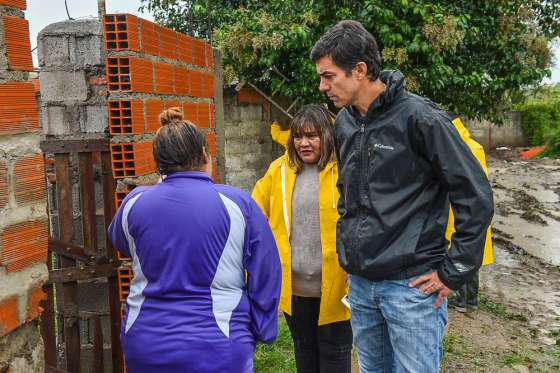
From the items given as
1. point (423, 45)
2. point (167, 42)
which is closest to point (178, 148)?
point (167, 42)

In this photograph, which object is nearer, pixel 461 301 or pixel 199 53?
pixel 199 53

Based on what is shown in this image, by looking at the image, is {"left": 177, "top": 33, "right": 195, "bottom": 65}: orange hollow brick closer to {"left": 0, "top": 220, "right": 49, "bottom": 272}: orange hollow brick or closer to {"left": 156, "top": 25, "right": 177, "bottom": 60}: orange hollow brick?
{"left": 156, "top": 25, "right": 177, "bottom": 60}: orange hollow brick

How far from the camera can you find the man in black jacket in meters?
2.27

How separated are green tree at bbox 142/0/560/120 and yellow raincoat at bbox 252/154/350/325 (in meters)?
3.90

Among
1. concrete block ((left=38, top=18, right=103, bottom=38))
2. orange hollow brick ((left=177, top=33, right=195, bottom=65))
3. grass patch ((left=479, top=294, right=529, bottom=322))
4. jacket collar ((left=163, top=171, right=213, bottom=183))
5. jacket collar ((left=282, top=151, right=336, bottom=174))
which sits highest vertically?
concrete block ((left=38, top=18, right=103, bottom=38))

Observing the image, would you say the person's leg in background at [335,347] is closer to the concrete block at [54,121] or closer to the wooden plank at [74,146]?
the wooden plank at [74,146]

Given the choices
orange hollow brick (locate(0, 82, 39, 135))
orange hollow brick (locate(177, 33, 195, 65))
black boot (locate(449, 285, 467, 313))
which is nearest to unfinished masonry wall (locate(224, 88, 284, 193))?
black boot (locate(449, 285, 467, 313))

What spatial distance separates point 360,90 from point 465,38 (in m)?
5.52

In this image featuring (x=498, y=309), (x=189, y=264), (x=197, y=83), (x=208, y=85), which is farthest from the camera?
(x=498, y=309)

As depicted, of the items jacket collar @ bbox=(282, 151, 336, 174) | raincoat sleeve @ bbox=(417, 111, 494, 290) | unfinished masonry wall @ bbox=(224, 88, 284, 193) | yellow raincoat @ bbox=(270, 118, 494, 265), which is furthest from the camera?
unfinished masonry wall @ bbox=(224, 88, 284, 193)

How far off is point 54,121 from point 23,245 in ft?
5.19

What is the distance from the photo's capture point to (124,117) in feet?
9.78

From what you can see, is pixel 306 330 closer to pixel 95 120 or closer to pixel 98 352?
pixel 98 352

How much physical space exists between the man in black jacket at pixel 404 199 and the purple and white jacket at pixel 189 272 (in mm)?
493
